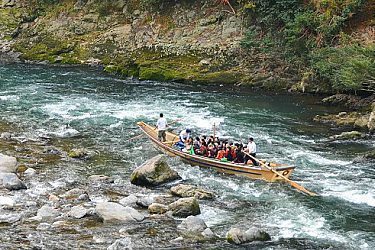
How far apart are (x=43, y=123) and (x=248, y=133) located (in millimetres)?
9260

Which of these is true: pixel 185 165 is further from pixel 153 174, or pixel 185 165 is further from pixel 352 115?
pixel 352 115

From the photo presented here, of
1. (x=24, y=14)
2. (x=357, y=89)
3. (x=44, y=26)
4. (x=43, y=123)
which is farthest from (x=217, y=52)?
(x=24, y=14)

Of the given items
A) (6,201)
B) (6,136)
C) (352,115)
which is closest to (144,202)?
(6,201)

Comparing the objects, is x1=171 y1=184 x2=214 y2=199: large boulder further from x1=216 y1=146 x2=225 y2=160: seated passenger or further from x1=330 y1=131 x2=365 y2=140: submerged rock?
x1=330 y1=131 x2=365 y2=140: submerged rock

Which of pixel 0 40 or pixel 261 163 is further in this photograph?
pixel 0 40

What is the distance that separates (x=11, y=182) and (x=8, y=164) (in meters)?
1.77

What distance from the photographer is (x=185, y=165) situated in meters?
20.4

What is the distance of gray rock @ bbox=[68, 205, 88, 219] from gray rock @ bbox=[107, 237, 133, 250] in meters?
1.93

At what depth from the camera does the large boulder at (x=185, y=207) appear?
15109 millimetres

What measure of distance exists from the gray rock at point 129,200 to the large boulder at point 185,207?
3.84 ft

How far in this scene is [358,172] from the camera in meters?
19.0

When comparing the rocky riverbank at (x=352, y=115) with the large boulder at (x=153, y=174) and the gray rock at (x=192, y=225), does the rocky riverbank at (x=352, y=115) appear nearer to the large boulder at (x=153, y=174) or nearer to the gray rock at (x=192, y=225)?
the large boulder at (x=153, y=174)

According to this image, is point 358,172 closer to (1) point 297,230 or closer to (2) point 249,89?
(1) point 297,230

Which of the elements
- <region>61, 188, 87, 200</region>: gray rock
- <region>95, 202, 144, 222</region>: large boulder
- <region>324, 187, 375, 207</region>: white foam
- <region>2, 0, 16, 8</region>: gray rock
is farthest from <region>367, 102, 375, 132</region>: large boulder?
<region>2, 0, 16, 8</region>: gray rock
